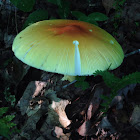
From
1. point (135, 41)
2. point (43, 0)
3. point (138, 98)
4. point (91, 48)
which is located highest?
point (43, 0)

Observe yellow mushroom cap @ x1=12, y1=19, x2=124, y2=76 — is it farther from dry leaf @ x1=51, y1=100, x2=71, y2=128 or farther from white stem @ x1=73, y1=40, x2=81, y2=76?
dry leaf @ x1=51, y1=100, x2=71, y2=128

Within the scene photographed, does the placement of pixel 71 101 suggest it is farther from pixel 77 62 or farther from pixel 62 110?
pixel 77 62

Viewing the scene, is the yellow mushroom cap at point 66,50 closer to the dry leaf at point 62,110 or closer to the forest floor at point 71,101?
the forest floor at point 71,101

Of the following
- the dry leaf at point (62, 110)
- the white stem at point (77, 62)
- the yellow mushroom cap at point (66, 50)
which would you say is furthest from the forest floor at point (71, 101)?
the white stem at point (77, 62)

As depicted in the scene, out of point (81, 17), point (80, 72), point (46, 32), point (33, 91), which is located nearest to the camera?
point (80, 72)

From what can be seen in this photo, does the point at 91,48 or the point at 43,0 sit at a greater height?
the point at 43,0

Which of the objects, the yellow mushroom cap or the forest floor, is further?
the forest floor

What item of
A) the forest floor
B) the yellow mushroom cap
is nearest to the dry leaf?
the forest floor

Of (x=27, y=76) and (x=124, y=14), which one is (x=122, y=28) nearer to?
(x=124, y=14)

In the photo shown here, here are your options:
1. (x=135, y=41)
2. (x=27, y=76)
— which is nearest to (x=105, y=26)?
(x=135, y=41)

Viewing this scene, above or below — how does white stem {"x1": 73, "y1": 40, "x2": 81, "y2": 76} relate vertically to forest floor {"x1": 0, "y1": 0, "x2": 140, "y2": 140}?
above
